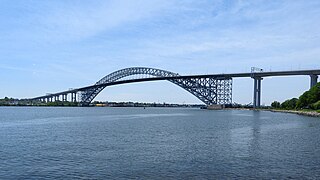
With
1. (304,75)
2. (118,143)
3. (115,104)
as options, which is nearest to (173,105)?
(115,104)

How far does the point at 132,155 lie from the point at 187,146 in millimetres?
3823

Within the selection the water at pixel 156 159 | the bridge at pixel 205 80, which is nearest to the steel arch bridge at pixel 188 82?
the bridge at pixel 205 80

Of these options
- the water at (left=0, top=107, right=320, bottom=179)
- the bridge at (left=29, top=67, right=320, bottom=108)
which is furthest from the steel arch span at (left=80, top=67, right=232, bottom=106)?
the water at (left=0, top=107, right=320, bottom=179)

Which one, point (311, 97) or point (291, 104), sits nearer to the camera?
point (311, 97)

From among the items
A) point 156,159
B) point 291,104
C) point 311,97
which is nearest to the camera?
point 156,159

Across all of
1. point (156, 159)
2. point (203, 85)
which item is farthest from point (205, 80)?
point (156, 159)

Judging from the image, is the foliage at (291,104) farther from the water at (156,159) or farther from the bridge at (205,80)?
the water at (156,159)

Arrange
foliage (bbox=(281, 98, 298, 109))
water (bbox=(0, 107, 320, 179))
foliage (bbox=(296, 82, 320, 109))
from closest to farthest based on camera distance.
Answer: water (bbox=(0, 107, 320, 179)), foliage (bbox=(296, 82, 320, 109)), foliage (bbox=(281, 98, 298, 109))

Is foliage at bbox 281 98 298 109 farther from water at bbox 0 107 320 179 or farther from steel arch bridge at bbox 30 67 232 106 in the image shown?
water at bbox 0 107 320 179

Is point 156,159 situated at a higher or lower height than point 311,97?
lower

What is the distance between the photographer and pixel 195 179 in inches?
420

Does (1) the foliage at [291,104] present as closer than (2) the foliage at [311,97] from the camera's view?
No

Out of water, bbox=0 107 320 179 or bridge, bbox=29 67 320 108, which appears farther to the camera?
bridge, bbox=29 67 320 108

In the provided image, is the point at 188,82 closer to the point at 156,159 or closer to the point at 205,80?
the point at 205,80
